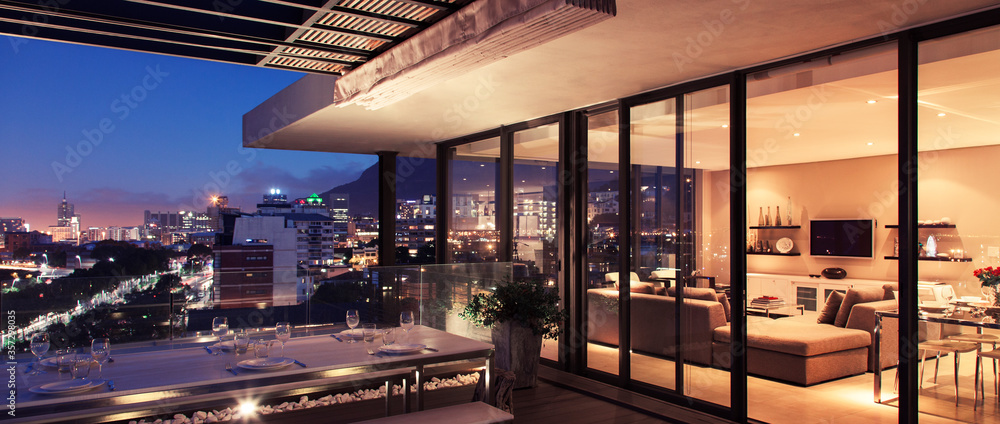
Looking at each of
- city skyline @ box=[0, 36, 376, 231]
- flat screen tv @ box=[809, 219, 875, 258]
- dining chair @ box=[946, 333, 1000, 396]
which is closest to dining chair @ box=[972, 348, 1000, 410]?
dining chair @ box=[946, 333, 1000, 396]

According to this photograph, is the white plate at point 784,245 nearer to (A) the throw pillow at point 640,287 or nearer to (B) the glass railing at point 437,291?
(A) the throw pillow at point 640,287

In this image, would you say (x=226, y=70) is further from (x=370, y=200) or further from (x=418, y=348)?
(x=418, y=348)

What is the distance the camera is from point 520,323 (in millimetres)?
5656

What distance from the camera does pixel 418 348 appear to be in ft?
11.3

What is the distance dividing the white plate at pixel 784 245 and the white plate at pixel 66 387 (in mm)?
10309

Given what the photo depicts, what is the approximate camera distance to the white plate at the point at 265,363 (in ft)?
9.61

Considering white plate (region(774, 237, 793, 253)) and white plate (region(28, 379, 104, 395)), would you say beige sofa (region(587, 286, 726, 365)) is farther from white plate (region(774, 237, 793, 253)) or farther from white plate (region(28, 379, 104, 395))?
white plate (region(774, 237, 793, 253))

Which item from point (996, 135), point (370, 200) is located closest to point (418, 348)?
point (996, 135)

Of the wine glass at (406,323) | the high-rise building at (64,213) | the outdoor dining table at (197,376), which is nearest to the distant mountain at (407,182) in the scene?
the high-rise building at (64,213)

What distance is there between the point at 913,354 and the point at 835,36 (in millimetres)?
2032

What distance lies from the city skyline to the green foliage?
3.11 meters

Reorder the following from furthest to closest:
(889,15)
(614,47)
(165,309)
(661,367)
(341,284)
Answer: (341,284) < (661,367) < (165,309) < (614,47) < (889,15)

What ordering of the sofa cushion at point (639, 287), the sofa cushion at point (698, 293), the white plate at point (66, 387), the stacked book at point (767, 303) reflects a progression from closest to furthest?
the white plate at point (66, 387) → the sofa cushion at point (698, 293) → the sofa cushion at point (639, 287) → the stacked book at point (767, 303)

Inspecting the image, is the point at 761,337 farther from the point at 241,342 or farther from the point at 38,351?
the point at 38,351
